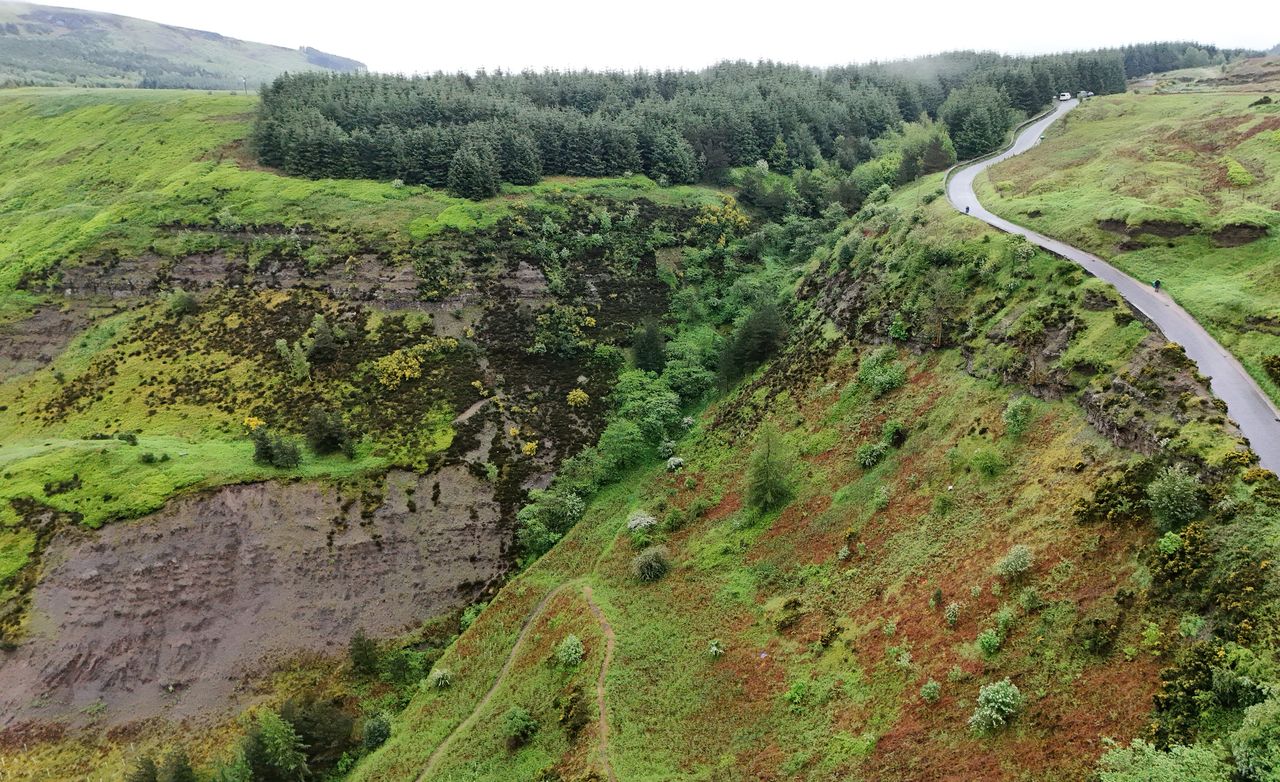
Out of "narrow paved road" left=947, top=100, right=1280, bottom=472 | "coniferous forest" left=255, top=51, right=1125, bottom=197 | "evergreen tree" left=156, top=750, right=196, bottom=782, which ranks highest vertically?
"coniferous forest" left=255, top=51, right=1125, bottom=197

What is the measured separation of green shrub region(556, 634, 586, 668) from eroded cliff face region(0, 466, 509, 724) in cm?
1413

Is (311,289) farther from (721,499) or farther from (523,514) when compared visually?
(721,499)

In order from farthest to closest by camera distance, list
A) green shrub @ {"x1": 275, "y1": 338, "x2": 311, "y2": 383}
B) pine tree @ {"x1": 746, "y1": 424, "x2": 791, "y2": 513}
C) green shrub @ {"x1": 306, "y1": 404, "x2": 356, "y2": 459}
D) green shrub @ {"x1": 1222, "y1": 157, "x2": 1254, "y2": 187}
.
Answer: green shrub @ {"x1": 275, "y1": 338, "x2": 311, "y2": 383} → green shrub @ {"x1": 306, "y1": 404, "x2": 356, "y2": 459} → green shrub @ {"x1": 1222, "y1": 157, "x2": 1254, "y2": 187} → pine tree @ {"x1": 746, "y1": 424, "x2": 791, "y2": 513}

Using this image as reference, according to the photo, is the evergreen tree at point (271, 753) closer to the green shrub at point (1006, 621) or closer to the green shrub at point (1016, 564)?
the green shrub at point (1006, 621)

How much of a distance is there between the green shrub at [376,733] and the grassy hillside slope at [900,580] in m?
1.04

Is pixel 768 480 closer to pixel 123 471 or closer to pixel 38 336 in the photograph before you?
pixel 123 471

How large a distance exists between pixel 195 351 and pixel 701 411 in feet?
157

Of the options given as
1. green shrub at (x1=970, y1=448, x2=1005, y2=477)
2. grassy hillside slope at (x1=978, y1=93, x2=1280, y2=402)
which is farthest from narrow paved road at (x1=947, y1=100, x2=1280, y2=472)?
green shrub at (x1=970, y1=448, x2=1005, y2=477)

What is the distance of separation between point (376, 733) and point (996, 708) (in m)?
34.3

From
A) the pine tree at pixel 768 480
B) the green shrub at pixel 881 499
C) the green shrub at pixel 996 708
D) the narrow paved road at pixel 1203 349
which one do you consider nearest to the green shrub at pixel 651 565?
the pine tree at pixel 768 480

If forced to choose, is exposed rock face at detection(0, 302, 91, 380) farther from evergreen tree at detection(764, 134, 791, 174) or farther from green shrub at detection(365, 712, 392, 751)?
evergreen tree at detection(764, 134, 791, 174)

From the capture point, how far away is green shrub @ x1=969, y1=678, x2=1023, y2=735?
842 inches

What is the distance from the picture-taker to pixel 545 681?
3616 cm

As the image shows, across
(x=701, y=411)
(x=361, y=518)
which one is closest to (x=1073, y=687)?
(x=701, y=411)
